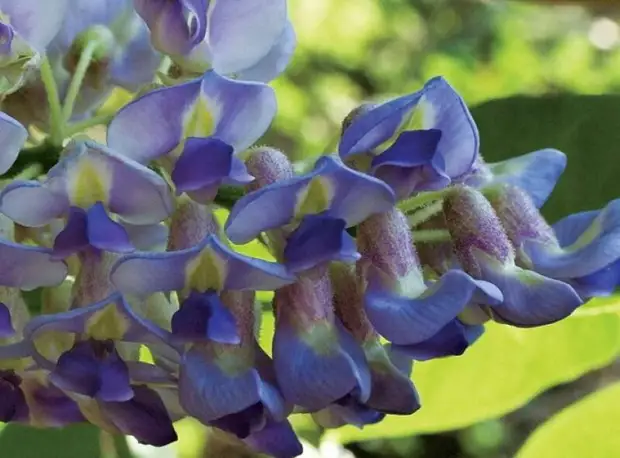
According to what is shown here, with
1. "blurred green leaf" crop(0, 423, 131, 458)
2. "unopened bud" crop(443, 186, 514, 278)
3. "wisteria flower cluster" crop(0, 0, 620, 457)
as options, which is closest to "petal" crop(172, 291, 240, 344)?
"wisteria flower cluster" crop(0, 0, 620, 457)

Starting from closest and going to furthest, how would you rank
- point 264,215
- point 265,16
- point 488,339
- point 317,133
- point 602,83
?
1. point 264,215
2. point 265,16
3. point 488,339
4. point 602,83
5. point 317,133

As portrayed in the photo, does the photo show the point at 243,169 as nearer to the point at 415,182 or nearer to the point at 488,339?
the point at 415,182

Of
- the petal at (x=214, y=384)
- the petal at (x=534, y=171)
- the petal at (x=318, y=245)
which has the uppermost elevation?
the petal at (x=318, y=245)

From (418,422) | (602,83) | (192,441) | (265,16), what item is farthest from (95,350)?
(602,83)

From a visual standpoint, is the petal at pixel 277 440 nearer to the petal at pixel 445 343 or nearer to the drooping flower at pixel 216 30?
the petal at pixel 445 343

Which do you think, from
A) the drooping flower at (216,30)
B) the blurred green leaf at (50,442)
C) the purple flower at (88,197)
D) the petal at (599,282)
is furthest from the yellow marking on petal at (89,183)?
the blurred green leaf at (50,442)

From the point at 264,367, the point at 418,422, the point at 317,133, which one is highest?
the point at 264,367

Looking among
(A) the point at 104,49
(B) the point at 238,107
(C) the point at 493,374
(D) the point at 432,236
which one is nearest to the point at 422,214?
(D) the point at 432,236
